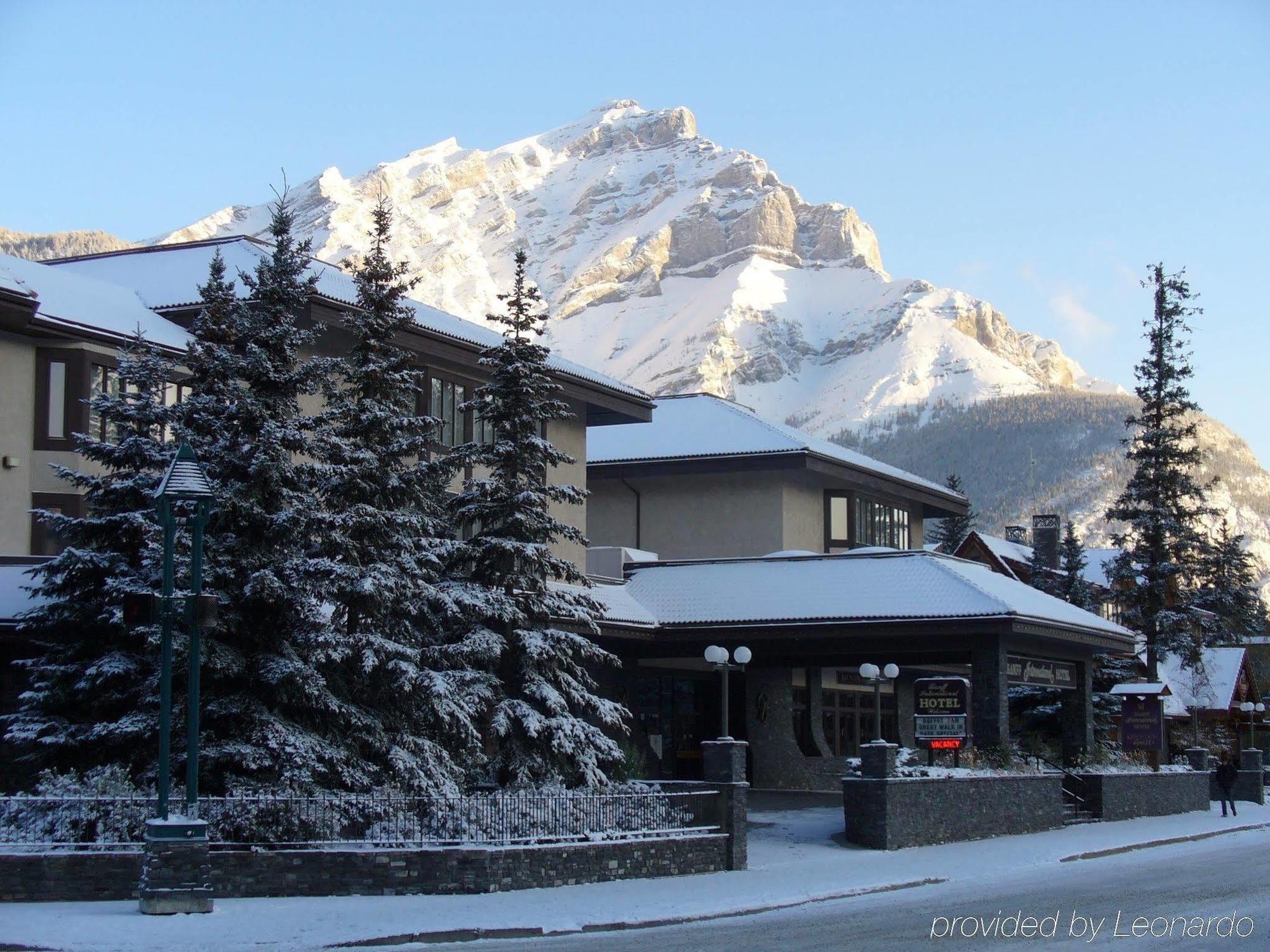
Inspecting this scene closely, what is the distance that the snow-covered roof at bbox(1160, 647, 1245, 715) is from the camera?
61312 millimetres

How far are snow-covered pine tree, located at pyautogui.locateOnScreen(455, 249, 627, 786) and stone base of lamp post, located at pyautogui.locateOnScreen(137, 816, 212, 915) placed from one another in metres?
7.49

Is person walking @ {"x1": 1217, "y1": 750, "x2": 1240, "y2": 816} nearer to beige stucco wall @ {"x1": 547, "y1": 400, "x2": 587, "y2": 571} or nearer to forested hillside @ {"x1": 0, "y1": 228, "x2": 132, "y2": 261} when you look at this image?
beige stucco wall @ {"x1": 547, "y1": 400, "x2": 587, "y2": 571}

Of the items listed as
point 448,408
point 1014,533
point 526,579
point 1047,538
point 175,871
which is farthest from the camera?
point 1014,533

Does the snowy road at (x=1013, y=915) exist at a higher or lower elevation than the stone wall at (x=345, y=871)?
lower

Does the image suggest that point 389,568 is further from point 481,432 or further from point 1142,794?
point 1142,794

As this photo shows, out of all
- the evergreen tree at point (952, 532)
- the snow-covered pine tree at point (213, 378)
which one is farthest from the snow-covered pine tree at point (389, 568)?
the evergreen tree at point (952, 532)

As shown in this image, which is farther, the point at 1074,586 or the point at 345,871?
the point at 1074,586

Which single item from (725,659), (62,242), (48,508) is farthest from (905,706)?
(62,242)

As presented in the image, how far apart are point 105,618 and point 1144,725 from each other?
100 ft

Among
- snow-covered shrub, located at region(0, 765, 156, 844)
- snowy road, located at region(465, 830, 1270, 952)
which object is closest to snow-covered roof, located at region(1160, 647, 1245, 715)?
snowy road, located at region(465, 830, 1270, 952)

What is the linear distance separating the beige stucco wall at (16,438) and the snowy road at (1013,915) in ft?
44.2

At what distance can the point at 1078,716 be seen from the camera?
125ft

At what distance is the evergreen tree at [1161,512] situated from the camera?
177 feet

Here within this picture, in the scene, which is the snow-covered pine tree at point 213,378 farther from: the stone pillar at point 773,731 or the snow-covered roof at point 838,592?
the stone pillar at point 773,731
